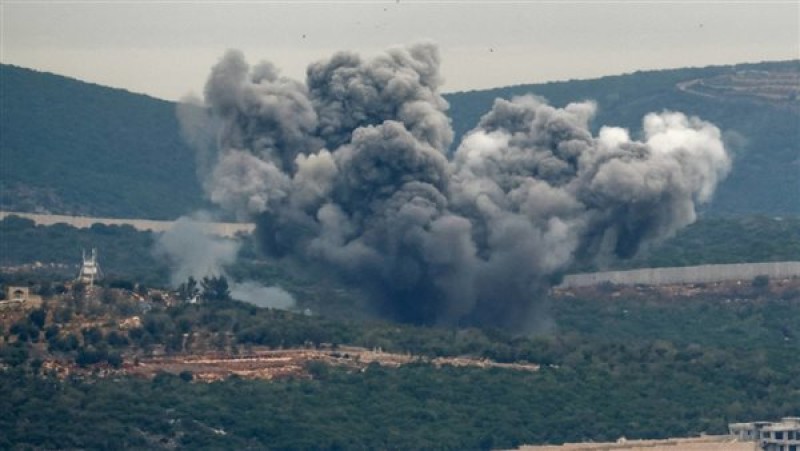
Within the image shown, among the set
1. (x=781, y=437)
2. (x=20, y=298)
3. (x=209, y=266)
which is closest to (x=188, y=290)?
(x=20, y=298)

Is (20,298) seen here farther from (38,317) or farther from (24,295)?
(38,317)

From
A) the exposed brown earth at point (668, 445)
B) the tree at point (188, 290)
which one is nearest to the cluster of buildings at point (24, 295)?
the tree at point (188, 290)

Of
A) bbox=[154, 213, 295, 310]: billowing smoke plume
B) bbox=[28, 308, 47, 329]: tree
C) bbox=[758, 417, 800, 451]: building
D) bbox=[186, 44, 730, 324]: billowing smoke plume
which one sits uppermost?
bbox=[186, 44, 730, 324]: billowing smoke plume

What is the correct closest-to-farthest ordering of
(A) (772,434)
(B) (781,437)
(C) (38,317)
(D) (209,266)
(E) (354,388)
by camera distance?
(A) (772,434), (B) (781,437), (E) (354,388), (C) (38,317), (D) (209,266)

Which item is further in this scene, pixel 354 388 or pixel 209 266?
pixel 209 266

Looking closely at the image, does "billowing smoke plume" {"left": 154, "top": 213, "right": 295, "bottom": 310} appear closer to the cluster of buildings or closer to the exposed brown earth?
the cluster of buildings

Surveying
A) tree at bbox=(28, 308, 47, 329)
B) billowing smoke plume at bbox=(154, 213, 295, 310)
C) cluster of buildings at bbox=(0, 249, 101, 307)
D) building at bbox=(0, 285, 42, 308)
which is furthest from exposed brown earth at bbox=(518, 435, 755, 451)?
billowing smoke plume at bbox=(154, 213, 295, 310)

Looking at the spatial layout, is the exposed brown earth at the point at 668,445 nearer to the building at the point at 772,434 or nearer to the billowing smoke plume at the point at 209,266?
the building at the point at 772,434

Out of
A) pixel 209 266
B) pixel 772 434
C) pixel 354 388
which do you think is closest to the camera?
pixel 772 434
